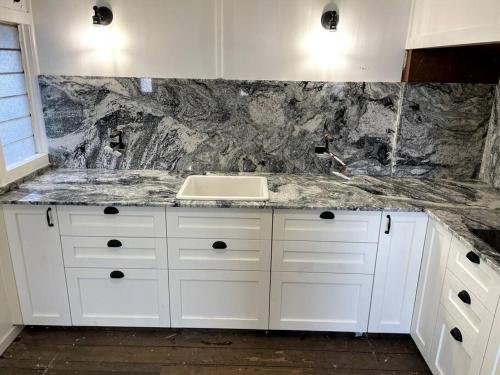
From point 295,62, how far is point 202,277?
1460 mm

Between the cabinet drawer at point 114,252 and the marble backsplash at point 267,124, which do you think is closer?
the cabinet drawer at point 114,252

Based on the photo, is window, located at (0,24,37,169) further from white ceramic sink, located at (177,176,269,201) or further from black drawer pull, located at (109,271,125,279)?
white ceramic sink, located at (177,176,269,201)

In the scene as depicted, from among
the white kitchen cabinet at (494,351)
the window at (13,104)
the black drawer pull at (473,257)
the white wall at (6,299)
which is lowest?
the white wall at (6,299)

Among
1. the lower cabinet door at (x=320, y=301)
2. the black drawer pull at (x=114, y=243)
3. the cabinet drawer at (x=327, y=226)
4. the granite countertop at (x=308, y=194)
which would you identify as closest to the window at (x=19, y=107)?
the granite countertop at (x=308, y=194)

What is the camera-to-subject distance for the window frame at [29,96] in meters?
2.14

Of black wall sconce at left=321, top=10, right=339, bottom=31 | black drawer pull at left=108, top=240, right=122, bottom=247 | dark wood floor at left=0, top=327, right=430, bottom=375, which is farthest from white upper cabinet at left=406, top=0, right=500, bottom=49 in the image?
black drawer pull at left=108, top=240, right=122, bottom=247

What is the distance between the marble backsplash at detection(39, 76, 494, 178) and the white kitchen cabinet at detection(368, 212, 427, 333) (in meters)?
0.65

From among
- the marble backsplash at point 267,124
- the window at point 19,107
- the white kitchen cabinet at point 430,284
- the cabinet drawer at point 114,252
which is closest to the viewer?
the white kitchen cabinet at point 430,284

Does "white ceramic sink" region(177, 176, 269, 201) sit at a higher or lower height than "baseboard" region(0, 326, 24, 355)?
higher

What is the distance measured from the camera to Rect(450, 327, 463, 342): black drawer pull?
1.66m

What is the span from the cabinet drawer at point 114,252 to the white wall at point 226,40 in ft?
3.60

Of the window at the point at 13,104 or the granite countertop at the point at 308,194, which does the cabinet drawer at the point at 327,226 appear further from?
the window at the point at 13,104

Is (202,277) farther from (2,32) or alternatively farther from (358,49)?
(2,32)

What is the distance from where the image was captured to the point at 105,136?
8.46 ft
